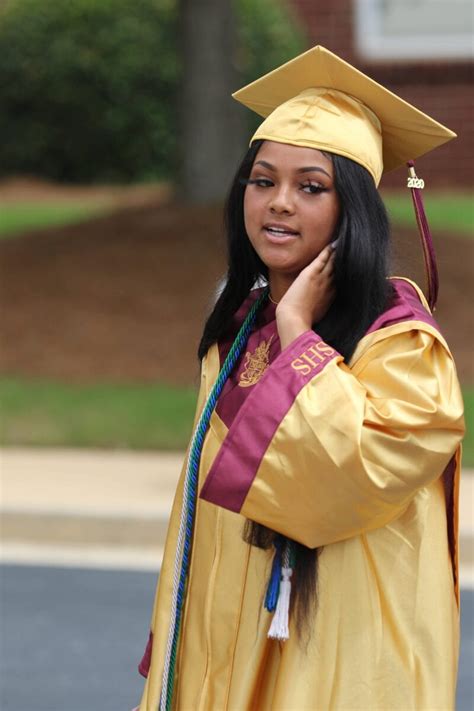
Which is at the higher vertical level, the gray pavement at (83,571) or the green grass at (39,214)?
the green grass at (39,214)

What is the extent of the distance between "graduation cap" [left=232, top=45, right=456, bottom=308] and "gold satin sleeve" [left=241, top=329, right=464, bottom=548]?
389 mm

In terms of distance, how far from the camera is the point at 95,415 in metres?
10.4

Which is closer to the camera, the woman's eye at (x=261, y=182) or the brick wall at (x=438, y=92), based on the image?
the woman's eye at (x=261, y=182)

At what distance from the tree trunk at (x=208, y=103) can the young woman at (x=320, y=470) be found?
37.2ft

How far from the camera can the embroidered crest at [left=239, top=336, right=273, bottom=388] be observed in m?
2.85

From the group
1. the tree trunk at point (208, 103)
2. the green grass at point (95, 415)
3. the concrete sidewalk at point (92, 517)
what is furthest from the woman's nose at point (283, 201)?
the tree trunk at point (208, 103)

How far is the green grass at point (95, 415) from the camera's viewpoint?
9.89 metres

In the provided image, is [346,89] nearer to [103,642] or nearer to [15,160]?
[103,642]

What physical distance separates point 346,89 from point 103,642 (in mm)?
3779

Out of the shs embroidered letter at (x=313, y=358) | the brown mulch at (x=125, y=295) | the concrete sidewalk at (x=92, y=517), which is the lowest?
the shs embroidered letter at (x=313, y=358)

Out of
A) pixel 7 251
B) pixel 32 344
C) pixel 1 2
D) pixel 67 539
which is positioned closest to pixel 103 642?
pixel 67 539

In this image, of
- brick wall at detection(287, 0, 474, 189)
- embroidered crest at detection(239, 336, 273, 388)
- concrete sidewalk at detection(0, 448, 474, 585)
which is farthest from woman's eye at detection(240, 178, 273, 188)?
brick wall at detection(287, 0, 474, 189)

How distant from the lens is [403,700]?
268 cm

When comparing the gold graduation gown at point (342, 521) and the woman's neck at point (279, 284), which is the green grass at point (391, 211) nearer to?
the woman's neck at point (279, 284)
